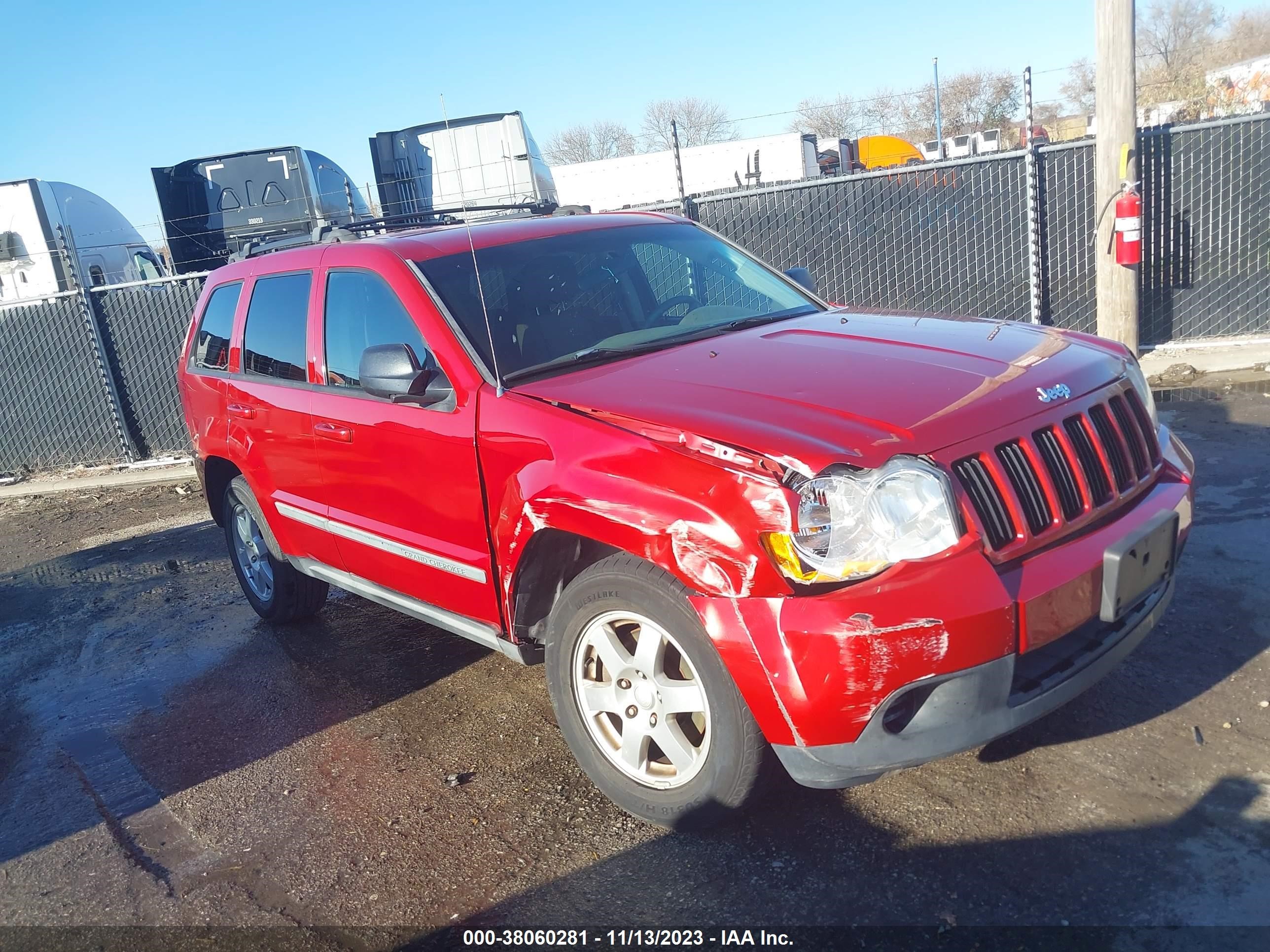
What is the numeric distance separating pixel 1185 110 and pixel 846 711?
2591 cm

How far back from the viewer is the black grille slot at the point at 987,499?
2646 mm

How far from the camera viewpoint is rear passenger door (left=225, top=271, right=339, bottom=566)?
4449 millimetres

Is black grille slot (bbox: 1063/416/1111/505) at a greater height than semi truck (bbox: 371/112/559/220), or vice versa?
semi truck (bbox: 371/112/559/220)

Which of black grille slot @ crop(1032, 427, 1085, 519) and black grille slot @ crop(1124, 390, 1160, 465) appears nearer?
black grille slot @ crop(1032, 427, 1085, 519)

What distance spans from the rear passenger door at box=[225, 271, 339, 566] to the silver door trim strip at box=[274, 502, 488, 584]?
0.01m

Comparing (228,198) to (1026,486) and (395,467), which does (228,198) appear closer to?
(395,467)

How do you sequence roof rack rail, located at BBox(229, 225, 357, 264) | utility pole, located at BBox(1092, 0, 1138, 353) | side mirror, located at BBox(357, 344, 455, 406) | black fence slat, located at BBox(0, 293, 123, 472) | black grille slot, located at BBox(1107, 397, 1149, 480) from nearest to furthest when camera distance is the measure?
black grille slot, located at BBox(1107, 397, 1149, 480) < side mirror, located at BBox(357, 344, 455, 406) < roof rack rail, located at BBox(229, 225, 357, 264) < utility pole, located at BBox(1092, 0, 1138, 353) < black fence slat, located at BBox(0, 293, 123, 472)

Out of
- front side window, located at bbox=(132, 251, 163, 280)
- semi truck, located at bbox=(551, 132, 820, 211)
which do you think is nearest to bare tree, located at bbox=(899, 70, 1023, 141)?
semi truck, located at bbox=(551, 132, 820, 211)

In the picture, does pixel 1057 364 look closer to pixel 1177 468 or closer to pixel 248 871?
pixel 1177 468

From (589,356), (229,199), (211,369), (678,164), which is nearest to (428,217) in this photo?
(211,369)

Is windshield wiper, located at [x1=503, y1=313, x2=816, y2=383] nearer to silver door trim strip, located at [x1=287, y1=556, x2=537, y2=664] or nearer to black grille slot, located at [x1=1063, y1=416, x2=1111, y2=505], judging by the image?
silver door trim strip, located at [x1=287, y1=556, x2=537, y2=664]

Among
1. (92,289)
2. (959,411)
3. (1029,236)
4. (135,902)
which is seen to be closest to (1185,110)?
(1029,236)

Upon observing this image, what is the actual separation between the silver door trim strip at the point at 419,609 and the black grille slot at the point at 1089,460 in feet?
6.38

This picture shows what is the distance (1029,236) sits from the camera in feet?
30.2
